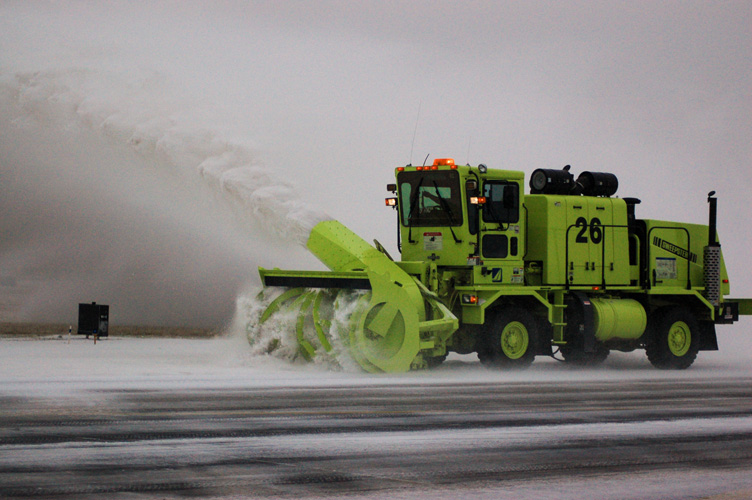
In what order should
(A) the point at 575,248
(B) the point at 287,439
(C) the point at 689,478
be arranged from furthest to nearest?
(A) the point at 575,248 → (B) the point at 287,439 → (C) the point at 689,478

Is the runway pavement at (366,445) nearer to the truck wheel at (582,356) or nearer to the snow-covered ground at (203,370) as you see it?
the snow-covered ground at (203,370)

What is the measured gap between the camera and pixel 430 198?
1947 centimetres

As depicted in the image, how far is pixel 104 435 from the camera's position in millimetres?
9773

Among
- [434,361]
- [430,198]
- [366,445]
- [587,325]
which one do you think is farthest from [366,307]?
[366,445]

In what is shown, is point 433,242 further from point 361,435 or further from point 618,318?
point 361,435

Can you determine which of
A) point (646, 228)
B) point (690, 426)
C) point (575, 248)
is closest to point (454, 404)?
point (690, 426)

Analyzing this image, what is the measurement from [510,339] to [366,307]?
3.48m

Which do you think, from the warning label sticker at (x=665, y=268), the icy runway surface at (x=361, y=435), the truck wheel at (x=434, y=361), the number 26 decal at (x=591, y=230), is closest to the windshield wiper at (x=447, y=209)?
the truck wheel at (x=434, y=361)

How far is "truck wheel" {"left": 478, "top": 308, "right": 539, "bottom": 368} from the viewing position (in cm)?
1902

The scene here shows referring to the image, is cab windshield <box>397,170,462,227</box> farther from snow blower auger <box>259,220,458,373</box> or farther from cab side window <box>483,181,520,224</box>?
snow blower auger <box>259,220,458,373</box>

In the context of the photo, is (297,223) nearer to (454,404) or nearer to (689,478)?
(454,404)

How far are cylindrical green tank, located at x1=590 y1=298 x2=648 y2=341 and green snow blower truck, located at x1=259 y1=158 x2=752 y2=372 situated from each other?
3cm

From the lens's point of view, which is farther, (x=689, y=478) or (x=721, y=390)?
(x=721, y=390)

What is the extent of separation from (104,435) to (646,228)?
1524 cm
